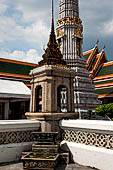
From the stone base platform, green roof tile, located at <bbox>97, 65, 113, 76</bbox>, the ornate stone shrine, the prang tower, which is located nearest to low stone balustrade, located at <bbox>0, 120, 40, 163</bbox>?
the stone base platform

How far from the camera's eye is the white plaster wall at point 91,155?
5.30 m

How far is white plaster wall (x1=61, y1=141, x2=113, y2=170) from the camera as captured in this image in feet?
17.4

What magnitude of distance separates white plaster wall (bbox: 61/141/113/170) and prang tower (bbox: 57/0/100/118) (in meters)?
15.3

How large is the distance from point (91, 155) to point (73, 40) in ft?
64.2

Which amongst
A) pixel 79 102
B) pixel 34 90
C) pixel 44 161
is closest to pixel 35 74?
pixel 34 90

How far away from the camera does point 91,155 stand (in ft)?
18.8

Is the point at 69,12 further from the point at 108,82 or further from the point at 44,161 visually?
the point at 44,161

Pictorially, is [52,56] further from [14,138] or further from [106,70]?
[106,70]

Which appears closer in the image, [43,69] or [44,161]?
[44,161]

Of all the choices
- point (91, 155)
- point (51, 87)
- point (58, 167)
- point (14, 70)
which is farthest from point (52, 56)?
point (14, 70)

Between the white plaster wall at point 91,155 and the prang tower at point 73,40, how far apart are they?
15328 mm

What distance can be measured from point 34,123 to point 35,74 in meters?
2.27

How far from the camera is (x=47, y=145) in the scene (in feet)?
20.4

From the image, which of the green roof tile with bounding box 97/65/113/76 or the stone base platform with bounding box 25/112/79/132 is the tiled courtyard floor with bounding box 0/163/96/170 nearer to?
the stone base platform with bounding box 25/112/79/132
